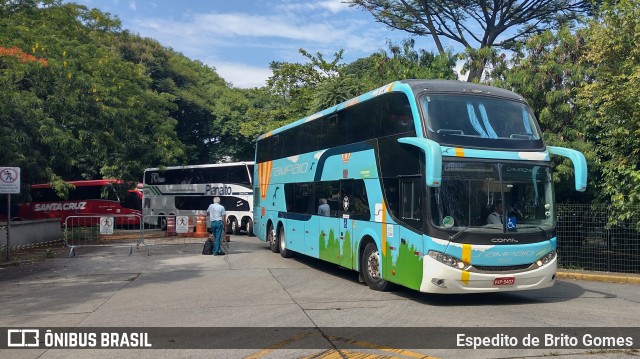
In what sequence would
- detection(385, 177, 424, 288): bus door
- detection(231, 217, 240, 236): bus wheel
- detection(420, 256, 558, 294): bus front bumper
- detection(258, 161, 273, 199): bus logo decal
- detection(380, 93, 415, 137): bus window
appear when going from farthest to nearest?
detection(231, 217, 240, 236): bus wheel, detection(258, 161, 273, 199): bus logo decal, detection(380, 93, 415, 137): bus window, detection(385, 177, 424, 288): bus door, detection(420, 256, 558, 294): bus front bumper

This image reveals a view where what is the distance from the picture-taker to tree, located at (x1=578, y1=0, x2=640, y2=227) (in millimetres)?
14125

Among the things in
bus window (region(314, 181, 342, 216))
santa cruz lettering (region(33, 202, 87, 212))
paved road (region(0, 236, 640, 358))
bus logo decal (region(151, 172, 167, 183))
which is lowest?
paved road (region(0, 236, 640, 358))

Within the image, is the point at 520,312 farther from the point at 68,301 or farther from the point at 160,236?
the point at 160,236

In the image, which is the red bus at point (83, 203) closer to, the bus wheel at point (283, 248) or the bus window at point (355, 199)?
the bus wheel at point (283, 248)

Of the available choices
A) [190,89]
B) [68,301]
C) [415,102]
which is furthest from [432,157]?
[190,89]

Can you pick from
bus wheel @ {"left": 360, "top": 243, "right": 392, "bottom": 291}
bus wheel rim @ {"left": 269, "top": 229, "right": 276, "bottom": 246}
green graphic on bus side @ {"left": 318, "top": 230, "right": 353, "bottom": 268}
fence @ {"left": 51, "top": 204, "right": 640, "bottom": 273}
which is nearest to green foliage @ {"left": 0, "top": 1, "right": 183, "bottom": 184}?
bus wheel rim @ {"left": 269, "top": 229, "right": 276, "bottom": 246}

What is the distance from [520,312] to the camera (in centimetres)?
947

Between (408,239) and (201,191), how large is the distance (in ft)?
78.4

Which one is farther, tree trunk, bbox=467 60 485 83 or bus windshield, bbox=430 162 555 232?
tree trunk, bbox=467 60 485 83

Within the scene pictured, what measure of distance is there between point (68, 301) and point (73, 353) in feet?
13.3

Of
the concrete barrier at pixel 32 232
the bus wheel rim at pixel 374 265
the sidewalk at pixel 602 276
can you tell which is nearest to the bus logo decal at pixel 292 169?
the bus wheel rim at pixel 374 265

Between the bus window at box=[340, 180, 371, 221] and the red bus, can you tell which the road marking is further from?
the red bus

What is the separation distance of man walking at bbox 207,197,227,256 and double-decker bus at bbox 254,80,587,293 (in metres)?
7.17

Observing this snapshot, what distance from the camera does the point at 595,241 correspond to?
15805 millimetres
